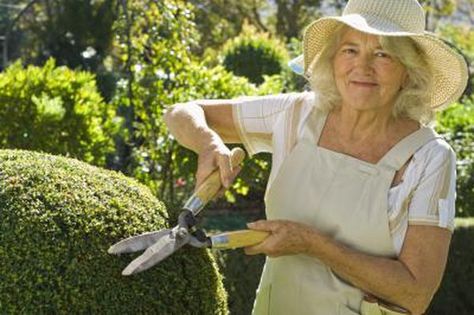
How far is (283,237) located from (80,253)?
20.0 inches

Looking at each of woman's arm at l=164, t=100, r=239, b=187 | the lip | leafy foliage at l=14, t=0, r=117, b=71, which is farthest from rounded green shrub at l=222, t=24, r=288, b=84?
the lip

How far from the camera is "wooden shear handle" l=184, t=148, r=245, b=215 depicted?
7.89 feet

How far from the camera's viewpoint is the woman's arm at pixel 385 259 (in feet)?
7.64

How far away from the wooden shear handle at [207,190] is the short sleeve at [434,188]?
1.56ft

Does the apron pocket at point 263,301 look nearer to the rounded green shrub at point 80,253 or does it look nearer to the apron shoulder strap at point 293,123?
the rounded green shrub at point 80,253

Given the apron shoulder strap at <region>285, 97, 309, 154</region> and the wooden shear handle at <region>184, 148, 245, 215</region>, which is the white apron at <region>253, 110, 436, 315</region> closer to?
the apron shoulder strap at <region>285, 97, 309, 154</region>

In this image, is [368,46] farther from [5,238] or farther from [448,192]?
[5,238]

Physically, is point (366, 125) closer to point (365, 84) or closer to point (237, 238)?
point (365, 84)

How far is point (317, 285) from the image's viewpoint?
2.48m

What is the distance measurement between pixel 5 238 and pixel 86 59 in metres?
18.2

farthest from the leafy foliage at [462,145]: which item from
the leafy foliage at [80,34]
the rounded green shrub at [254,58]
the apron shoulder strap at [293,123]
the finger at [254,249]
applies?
the leafy foliage at [80,34]

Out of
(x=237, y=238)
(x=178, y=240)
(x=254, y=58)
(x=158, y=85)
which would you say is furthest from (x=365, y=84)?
(x=254, y=58)

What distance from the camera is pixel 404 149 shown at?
2480 millimetres

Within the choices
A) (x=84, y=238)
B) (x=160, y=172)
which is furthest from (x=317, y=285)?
(x=160, y=172)
